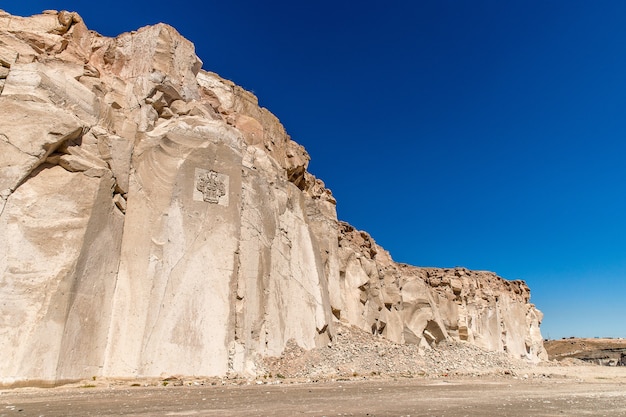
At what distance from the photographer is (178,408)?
8352mm

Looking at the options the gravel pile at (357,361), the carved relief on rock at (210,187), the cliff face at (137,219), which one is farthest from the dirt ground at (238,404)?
the carved relief on rock at (210,187)

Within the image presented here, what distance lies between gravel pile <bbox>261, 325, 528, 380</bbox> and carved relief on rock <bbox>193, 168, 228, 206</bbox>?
6199 mm

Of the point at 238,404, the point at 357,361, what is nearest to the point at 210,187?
the point at 238,404

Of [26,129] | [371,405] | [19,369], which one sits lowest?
Result: [371,405]

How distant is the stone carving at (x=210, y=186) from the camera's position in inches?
681

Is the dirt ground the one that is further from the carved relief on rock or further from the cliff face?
the carved relief on rock

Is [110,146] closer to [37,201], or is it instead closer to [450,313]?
[37,201]

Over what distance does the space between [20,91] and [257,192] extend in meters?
9.01

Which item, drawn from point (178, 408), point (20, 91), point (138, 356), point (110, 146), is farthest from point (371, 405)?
point (20, 91)

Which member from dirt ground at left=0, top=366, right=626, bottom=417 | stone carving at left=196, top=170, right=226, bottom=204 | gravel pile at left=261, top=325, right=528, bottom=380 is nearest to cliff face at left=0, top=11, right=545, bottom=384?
stone carving at left=196, top=170, right=226, bottom=204

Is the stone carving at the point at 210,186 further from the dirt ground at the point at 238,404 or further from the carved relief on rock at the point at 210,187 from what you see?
the dirt ground at the point at 238,404

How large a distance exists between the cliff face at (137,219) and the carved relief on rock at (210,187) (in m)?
0.05

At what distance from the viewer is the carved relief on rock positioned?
1722 centimetres

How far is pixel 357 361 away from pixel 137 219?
11276mm
